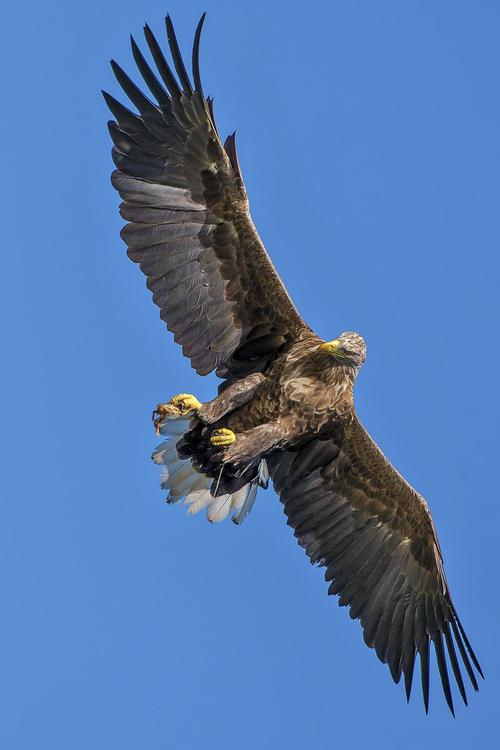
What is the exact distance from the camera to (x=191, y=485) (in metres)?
11.7

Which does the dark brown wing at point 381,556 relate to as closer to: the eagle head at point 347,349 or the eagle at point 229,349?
the eagle at point 229,349

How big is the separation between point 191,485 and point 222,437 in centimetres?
84

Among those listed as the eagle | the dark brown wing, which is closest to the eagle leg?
the eagle

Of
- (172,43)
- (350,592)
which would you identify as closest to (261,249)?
(172,43)

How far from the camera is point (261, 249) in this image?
10945 millimetres

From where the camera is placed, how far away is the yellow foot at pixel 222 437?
36.0ft

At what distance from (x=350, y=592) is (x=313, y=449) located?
1.21 m

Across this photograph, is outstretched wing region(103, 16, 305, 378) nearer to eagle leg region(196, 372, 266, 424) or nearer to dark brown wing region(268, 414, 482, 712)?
eagle leg region(196, 372, 266, 424)

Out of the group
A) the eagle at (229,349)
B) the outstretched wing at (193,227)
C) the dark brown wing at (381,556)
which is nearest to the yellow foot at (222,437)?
the eagle at (229,349)

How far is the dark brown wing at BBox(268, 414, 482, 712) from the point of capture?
11.8 m

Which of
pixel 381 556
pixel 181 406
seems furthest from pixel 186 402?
pixel 381 556

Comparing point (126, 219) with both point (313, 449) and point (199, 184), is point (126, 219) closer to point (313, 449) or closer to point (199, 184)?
point (199, 184)

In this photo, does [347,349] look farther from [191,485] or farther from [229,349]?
[191,485]

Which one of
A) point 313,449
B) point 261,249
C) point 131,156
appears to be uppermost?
point 131,156
